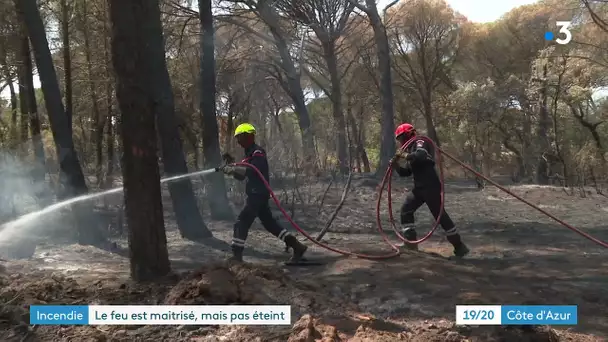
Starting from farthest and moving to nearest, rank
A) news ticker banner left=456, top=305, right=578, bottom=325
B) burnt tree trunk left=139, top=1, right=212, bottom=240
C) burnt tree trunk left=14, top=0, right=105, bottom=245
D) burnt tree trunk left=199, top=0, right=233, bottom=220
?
burnt tree trunk left=199, top=0, right=233, bottom=220 → burnt tree trunk left=139, top=1, right=212, bottom=240 → burnt tree trunk left=14, top=0, right=105, bottom=245 → news ticker banner left=456, top=305, right=578, bottom=325

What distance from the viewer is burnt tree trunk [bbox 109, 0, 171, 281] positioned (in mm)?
4906

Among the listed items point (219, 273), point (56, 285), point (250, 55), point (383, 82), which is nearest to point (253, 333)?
point (219, 273)

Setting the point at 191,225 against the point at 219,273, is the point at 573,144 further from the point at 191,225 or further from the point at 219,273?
the point at 219,273

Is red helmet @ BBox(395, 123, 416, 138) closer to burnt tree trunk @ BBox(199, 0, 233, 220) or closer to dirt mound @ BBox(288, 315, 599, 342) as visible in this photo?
dirt mound @ BBox(288, 315, 599, 342)

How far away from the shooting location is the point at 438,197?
6539mm

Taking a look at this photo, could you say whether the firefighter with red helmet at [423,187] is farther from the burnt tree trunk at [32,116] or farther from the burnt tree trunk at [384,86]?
the burnt tree trunk at [384,86]

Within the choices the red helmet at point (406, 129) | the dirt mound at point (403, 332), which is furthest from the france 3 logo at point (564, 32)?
the dirt mound at point (403, 332)

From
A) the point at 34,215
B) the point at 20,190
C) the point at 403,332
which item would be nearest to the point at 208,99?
the point at 34,215

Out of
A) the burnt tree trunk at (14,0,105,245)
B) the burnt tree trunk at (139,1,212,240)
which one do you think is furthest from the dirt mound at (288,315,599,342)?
the burnt tree trunk at (14,0,105,245)

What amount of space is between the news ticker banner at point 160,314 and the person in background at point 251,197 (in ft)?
6.49

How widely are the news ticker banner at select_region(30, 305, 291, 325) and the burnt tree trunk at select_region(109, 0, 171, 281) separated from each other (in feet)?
2.54

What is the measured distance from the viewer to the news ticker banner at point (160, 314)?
4.11 meters

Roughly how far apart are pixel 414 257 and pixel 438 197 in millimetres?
777

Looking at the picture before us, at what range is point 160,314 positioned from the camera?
168 inches
